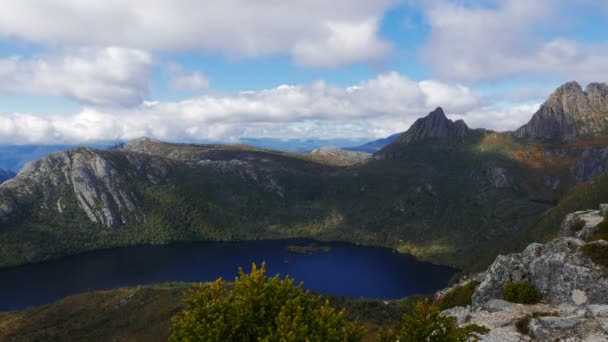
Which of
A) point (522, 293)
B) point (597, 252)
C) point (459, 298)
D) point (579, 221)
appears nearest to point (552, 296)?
point (522, 293)

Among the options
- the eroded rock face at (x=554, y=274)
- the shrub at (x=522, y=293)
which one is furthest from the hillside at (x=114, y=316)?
the shrub at (x=522, y=293)

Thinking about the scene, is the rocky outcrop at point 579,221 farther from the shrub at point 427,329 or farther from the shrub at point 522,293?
the shrub at point 427,329

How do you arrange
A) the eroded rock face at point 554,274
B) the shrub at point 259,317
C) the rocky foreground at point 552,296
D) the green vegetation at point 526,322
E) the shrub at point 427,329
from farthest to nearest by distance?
the eroded rock face at point 554,274 < the green vegetation at point 526,322 < the rocky foreground at point 552,296 < the shrub at point 427,329 < the shrub at point 259,317

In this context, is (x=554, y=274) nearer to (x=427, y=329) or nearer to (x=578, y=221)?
(x=427, y=329)

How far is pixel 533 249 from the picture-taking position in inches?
2569

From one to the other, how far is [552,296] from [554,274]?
3.05m

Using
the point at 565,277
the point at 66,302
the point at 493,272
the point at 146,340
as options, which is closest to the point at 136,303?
the point at 66,302

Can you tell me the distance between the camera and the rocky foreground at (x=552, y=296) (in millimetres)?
40094

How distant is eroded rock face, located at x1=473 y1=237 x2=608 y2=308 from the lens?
48.7m

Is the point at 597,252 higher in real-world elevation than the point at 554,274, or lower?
higher

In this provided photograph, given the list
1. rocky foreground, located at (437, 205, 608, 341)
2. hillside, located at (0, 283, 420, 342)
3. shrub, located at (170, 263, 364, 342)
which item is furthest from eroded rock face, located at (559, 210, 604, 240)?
shrub, located at (170, 263, 364, 342)

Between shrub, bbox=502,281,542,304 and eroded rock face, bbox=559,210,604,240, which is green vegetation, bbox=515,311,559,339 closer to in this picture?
shrub, bbox=502,281,542,304

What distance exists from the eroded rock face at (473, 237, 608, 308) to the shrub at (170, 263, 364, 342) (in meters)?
36.2

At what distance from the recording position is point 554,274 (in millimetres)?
52875
